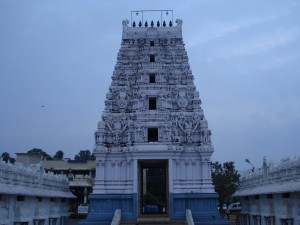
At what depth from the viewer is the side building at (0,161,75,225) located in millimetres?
19984

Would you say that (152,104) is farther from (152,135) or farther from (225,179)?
(225,179)

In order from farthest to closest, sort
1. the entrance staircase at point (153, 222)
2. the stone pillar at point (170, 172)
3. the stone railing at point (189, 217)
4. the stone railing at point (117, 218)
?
the stone pillar at point (170, 172) → the entrance staircase at point (153, 222) → the stone railing at point (117, 218) → the stone railing at point (189, 217)

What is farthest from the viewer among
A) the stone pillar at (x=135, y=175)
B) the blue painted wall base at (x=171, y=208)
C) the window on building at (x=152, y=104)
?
the window on building at (x=152, y=104)

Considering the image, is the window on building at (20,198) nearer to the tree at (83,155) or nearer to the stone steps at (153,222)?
the stone steps at (153,222)

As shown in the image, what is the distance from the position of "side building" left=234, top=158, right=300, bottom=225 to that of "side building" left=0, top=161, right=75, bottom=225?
1429 cm

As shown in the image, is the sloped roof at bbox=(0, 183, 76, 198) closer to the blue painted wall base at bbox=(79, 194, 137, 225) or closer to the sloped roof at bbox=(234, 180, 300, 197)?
the blue painted wall base at bbox=(79, 194, 137, 225)

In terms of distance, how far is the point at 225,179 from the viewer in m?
47.3

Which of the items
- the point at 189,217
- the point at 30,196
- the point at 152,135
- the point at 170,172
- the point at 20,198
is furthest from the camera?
the point at 152,135

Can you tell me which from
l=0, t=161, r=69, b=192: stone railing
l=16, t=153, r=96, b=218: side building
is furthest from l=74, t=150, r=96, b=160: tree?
l=0, t=161, r=69, b=192: stone railing

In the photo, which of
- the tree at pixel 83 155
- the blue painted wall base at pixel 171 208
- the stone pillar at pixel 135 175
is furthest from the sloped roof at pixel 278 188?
the tree at pixel 83 155

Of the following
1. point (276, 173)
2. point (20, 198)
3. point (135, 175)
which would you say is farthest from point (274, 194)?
point (20, 198)

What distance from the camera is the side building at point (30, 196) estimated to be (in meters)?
20.0

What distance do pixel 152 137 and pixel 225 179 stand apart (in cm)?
2075

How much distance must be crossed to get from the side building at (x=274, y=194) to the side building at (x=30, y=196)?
1429 centimetres
